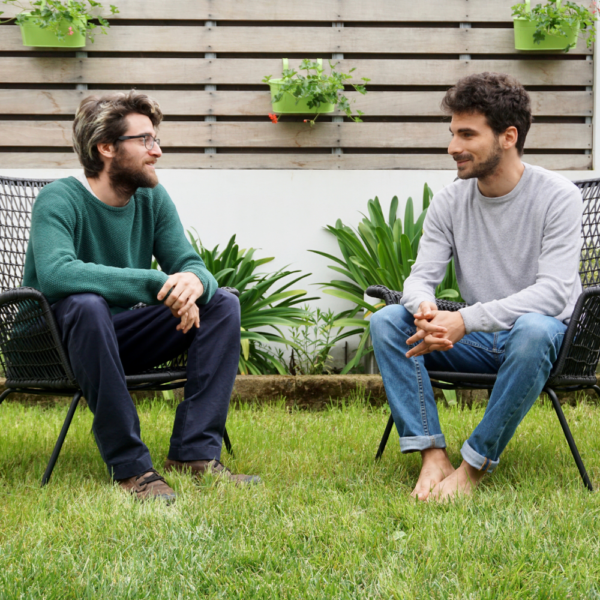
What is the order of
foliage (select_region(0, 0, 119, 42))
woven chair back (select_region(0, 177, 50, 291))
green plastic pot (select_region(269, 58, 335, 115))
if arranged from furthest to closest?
1. green plastic pot (select_region(269, 58, 335, 115))
2. foliage (select_region(0, 0, 119, 42))
3. woven chair back (select_region(0, 177, 50, 291))

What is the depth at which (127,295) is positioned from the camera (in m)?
2.17

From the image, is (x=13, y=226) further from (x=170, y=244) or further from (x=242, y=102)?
(x=242, y=102)

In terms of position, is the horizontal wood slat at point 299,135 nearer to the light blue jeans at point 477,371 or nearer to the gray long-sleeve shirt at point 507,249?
the gray long-sleeve shirt at point 507,249

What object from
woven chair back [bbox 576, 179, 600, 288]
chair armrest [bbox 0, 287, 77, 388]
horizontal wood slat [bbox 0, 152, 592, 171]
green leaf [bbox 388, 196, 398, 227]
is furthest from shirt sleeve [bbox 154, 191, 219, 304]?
green leaf [bbox 388, 196, 398, 227]

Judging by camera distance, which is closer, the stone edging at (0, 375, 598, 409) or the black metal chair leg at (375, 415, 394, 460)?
the black metal chair leg at (375, 415, 394, 460)

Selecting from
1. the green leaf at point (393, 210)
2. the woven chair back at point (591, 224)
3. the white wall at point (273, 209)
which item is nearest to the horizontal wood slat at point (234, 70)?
the white wall at point (273, 209)

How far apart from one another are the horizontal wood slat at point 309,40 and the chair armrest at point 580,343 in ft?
9.08

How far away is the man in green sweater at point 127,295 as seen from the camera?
2.05 m

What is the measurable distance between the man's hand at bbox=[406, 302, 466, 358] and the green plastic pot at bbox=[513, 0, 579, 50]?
9.24 ft

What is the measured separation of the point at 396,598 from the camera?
1.37 metres

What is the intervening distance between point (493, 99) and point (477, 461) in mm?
1166

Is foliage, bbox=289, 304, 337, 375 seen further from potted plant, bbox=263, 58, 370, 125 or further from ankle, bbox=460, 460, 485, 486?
ankle, bbox=460, 460, 485, 486

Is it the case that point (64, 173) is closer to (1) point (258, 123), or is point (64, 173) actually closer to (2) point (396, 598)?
(1) point (258, 123)

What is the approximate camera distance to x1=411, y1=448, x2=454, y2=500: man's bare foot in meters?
2.01
